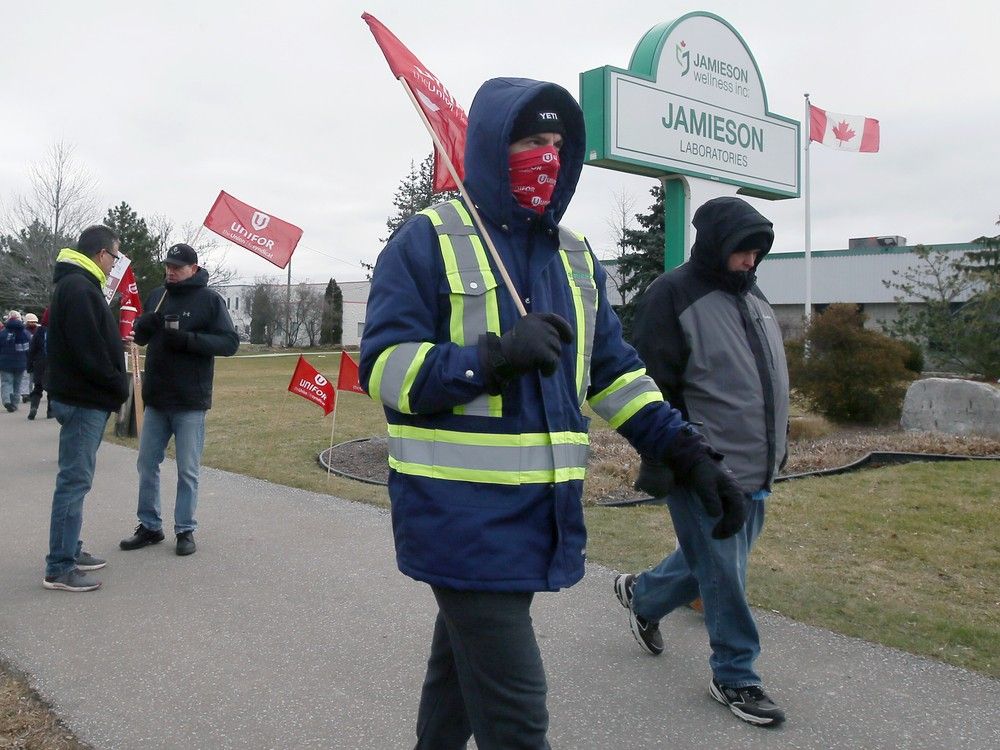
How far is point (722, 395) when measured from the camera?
141 inches

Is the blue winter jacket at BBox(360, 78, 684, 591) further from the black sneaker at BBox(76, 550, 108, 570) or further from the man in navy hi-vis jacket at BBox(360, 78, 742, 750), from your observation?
the black sneaker at BBox(76, 550, 108, 570)

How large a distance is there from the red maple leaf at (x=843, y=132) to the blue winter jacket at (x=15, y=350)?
1780 cm

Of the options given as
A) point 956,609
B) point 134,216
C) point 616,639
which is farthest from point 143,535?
point 134,216

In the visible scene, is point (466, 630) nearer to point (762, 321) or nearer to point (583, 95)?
point (762, 321)

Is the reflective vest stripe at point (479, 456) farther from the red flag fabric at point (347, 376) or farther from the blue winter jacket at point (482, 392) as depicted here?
the red flag fabric at point (347, 376)

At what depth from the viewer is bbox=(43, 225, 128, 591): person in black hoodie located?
16.6ft

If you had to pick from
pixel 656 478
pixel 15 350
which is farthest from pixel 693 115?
pixel 15 350

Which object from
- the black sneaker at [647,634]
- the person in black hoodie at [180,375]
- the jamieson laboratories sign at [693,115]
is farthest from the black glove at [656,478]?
the jamieson laboratories sign at [693,115]

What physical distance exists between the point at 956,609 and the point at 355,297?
245ft

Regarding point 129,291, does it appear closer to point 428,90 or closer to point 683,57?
point 683,57

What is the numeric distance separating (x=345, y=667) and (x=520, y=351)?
8.09ft

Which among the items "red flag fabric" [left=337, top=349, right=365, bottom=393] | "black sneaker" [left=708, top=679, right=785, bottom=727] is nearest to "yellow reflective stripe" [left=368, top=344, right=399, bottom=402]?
"black sneaker" [left=708, top=679, right=785, bottom=727]

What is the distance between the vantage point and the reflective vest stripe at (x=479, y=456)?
2.18 m

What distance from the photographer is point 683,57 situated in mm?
7445
